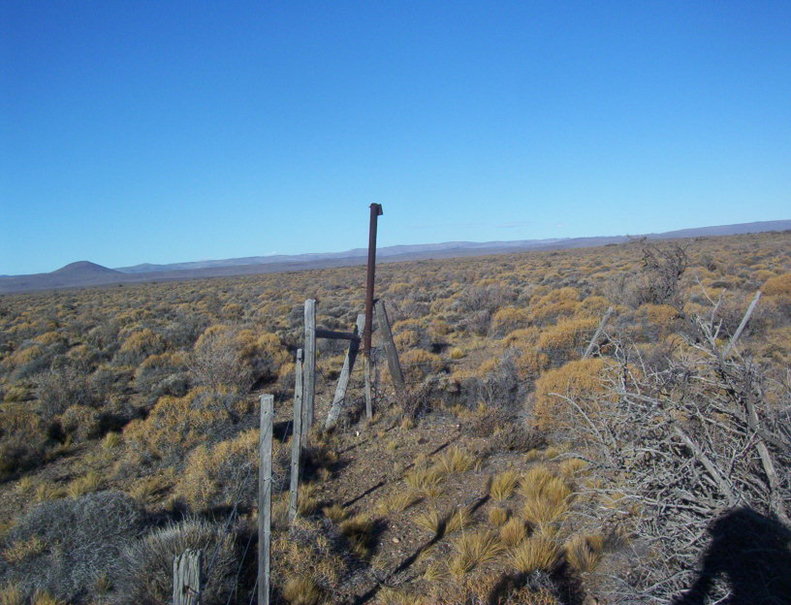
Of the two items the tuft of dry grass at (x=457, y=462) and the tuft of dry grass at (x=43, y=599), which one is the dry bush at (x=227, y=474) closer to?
the tuft of dry grass at (x=43, y=599)

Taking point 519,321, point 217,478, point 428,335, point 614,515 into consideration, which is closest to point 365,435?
point 217,478

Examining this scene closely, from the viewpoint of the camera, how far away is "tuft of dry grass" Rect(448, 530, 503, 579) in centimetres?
455

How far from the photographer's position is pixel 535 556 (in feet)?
14.7

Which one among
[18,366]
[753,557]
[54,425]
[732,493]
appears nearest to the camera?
[753,557]

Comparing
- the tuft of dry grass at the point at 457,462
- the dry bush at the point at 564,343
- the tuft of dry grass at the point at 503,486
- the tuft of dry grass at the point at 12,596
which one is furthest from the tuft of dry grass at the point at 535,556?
the dry bush at the point at 564,343

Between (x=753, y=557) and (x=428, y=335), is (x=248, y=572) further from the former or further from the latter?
(x=428, y=335)

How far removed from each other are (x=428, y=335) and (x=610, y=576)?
36.3 feet

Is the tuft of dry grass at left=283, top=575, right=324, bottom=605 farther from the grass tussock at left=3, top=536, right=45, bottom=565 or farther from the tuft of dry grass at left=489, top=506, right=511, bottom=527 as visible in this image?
the grass tussock at left=3, top=536, right=45, bottom=565

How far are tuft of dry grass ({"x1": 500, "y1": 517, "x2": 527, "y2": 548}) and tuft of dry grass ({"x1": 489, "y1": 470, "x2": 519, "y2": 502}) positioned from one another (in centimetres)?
77

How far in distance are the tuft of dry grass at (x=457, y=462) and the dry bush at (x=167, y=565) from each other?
2938mm

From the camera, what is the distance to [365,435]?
8.16m

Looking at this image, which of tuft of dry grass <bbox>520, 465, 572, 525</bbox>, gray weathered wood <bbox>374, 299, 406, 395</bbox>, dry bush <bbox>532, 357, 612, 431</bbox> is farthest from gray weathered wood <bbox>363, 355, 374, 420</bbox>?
tuft of dry grass <bbox>520, 465, 572, 525</bbox>

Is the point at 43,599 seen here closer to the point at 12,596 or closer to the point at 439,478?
the point at 12,596

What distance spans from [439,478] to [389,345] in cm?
275
